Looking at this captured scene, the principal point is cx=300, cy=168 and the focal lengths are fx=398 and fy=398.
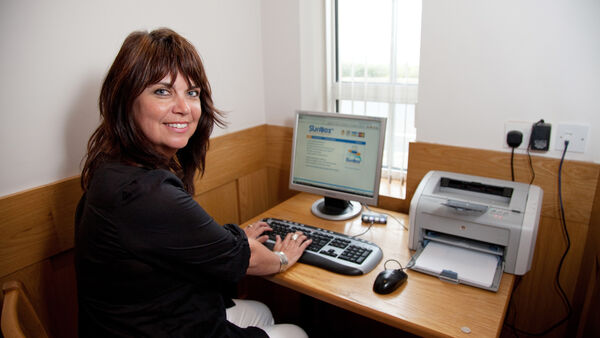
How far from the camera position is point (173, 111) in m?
1.11

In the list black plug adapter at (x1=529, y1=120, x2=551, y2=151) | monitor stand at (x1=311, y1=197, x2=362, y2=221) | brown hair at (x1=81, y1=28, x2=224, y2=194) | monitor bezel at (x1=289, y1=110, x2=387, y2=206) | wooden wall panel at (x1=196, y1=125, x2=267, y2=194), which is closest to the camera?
brown hair at (x1=81, y1=28, x2=224, y2=194)

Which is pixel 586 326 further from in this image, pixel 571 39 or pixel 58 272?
pixel 58 272

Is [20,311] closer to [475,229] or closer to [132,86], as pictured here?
[132,86]

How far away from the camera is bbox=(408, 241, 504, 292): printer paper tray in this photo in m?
1.20

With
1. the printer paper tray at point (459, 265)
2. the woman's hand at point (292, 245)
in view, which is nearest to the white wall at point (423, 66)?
the printer paper tray at point (459, 265)

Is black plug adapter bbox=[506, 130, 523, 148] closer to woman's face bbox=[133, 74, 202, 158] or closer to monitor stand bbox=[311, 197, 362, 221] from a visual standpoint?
monitor stand bbox=[311, 197, 362, 221]

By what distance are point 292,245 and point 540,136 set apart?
3.15ft

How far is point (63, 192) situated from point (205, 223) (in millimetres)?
606

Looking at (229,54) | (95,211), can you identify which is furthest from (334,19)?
(95,211)

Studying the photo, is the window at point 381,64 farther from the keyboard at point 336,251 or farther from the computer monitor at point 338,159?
the keyboard at point 336,251

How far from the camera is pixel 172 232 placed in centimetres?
96

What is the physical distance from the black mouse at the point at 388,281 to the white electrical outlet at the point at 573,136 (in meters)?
0.74

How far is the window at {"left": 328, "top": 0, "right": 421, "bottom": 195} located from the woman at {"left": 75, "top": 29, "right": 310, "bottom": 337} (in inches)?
39.8

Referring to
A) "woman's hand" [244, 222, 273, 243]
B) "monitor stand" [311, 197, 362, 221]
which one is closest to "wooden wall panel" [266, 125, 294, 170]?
"monitor stand" [311, 197, 362, 221]
